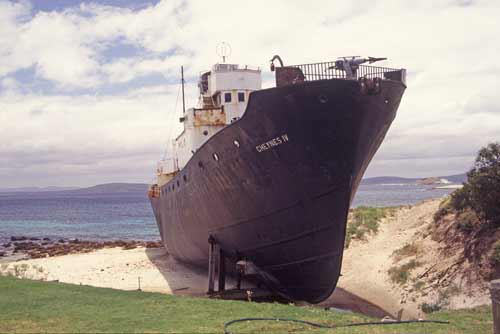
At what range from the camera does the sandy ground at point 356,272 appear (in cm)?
1702

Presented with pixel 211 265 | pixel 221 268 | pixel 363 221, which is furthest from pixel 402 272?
pixel 363 221

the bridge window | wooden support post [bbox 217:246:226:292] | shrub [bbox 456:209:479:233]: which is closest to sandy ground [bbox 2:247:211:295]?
wooden support post [bbox 217:246:226:292]

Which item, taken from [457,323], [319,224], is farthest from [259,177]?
[457,323]

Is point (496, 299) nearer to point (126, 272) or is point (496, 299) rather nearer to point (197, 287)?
point (197, 287)

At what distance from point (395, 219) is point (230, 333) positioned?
20.7 m

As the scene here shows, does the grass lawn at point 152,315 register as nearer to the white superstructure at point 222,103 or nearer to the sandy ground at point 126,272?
the sandy ground at point 126,272

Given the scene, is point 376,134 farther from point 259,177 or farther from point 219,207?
point 219,207

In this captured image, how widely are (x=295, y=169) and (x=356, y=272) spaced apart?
9294 mm

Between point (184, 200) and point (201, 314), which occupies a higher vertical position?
point (184, 200)

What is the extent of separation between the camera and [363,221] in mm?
26766

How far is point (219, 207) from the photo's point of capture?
51.9 ft

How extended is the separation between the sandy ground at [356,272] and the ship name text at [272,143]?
596 centimetres

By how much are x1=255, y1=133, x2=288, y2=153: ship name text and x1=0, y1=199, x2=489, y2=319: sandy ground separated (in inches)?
235

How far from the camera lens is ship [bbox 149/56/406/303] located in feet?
42.2
